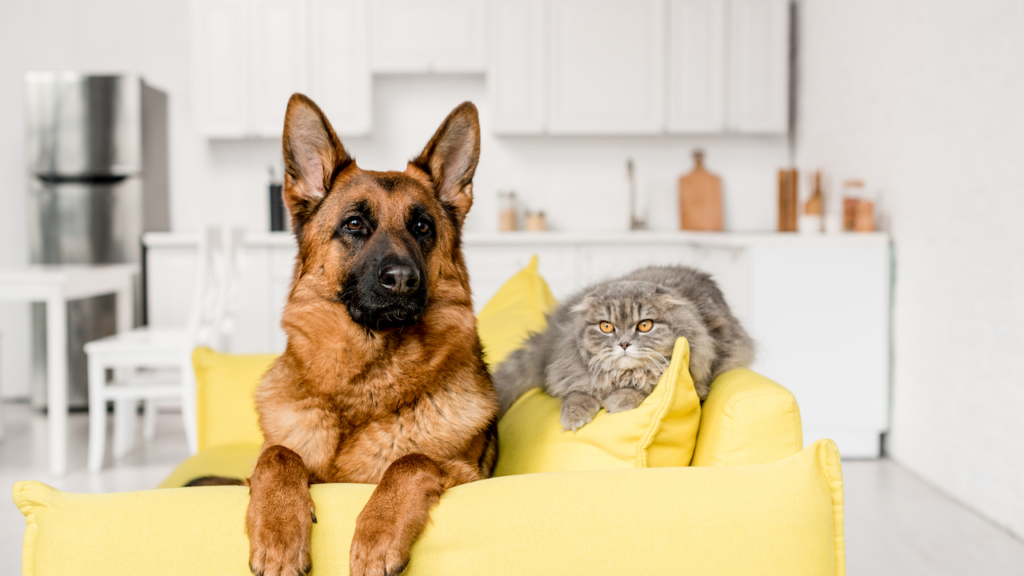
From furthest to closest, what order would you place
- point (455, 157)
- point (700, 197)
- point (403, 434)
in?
point (700, 197) < point (455, 157) < point (403, 434)

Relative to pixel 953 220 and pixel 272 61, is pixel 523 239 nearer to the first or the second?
pixel 272 61

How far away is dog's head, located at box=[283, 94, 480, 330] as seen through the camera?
4.02 feet

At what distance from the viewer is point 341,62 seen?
484 cm

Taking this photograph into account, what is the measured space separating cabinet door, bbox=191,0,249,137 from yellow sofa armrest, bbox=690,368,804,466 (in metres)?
4.54

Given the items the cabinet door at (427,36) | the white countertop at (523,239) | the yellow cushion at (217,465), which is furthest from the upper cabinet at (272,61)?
the yellow cushion at (217,465)

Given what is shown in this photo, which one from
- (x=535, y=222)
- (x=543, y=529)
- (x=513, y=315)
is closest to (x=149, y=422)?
(x=535, y=222)

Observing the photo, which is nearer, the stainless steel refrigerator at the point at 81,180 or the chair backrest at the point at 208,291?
the chair backrest at the point at 208,291

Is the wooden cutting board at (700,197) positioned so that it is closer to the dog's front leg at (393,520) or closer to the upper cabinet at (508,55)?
the upper cabinet at (508,55)

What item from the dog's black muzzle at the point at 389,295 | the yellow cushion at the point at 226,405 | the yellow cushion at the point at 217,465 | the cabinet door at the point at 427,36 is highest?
the cabinet door at the point at 427,36

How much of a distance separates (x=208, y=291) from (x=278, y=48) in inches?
79.0

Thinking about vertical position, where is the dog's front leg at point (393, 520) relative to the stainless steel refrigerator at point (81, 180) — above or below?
below

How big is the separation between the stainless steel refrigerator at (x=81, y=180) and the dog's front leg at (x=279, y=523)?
173 inches

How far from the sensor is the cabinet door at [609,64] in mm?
4832

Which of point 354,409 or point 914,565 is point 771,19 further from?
point 354,409
